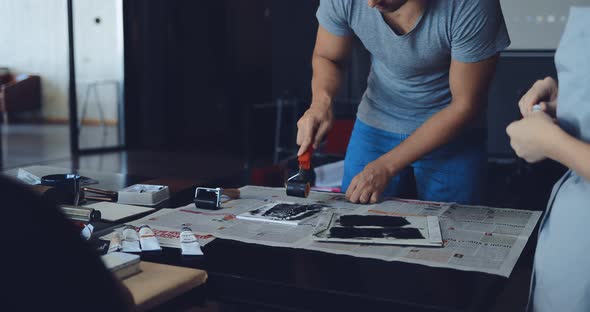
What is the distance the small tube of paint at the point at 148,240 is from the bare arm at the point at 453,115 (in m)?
0.68

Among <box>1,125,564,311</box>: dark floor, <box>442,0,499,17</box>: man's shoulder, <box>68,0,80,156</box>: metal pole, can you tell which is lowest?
<box>1,125,564,311</box>: dark floor

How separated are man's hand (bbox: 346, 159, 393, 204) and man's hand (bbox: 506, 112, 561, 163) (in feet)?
1.69

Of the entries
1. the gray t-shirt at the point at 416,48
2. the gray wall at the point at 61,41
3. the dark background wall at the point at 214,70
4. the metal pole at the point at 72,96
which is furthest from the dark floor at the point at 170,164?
the gray t-shirt at the point at 416,48

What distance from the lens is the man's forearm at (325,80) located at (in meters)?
1.81


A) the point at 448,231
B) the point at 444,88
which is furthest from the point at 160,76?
the point at 448,231

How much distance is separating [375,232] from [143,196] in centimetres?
63

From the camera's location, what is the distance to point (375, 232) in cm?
118

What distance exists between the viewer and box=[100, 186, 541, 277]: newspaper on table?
42.4 inches

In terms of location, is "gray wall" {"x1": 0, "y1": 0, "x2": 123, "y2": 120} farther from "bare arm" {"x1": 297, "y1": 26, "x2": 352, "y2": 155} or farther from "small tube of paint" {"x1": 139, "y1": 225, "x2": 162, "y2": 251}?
"small tube of paint" {"x1": 139, "y1": 225, "x2": 162, "y2": 251}

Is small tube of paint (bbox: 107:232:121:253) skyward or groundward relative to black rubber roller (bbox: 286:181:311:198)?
groundward

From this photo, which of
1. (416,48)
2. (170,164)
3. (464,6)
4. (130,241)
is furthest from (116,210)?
(170,164)

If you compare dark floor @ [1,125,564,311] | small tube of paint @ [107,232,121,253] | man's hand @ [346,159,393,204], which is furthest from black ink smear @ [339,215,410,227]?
dark floor @ [1,125,564,311]

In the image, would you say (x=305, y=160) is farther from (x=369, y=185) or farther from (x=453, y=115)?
(x=453, y=115)

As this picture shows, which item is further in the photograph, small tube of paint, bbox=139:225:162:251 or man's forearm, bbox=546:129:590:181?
small tube of paint, bbox=139:225:162:251
